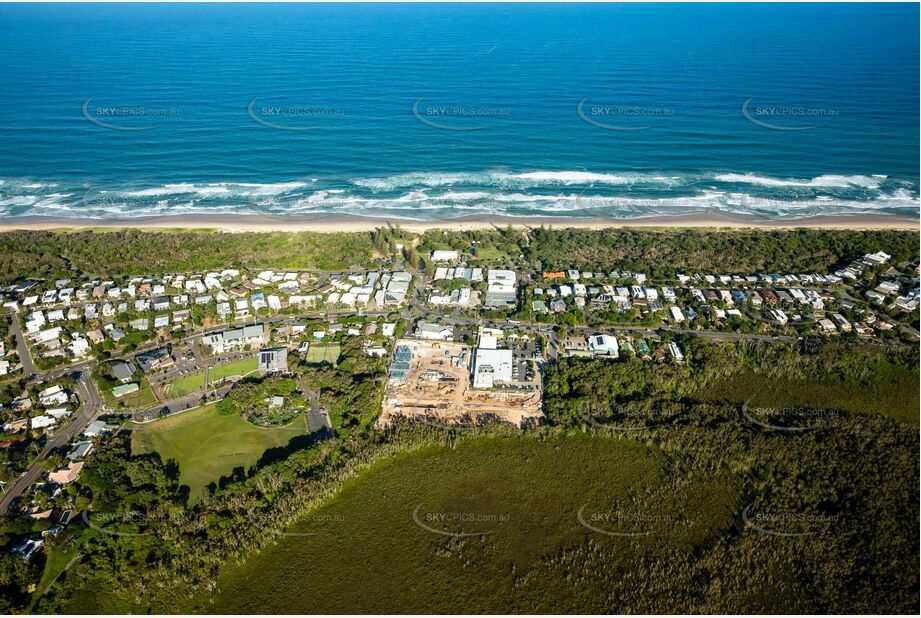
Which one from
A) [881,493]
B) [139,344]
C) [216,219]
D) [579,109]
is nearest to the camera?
[881,493]

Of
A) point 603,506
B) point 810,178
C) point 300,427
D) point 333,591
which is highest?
point 810,178

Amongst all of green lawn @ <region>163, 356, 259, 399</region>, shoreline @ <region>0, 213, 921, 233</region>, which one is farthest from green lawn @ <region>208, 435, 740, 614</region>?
shoreline @ <region>0, 213, 921, 233</region>

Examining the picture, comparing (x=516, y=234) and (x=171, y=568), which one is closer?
(x=171, y=568)

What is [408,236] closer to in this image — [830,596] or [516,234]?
[516,234]

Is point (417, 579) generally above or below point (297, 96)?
below

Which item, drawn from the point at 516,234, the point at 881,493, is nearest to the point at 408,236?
the point at 516,234

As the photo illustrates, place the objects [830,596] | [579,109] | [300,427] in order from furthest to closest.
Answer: [579,109] → [300,427] → [830,596]

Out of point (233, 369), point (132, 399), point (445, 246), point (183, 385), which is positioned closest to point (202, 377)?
point (183, 385)

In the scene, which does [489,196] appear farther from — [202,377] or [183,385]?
[183,385]
